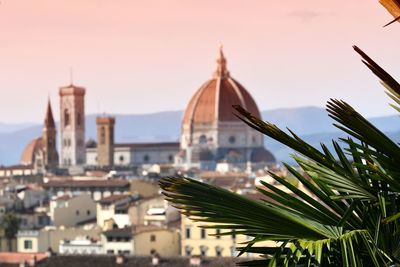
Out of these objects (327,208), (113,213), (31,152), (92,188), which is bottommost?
(113,213)

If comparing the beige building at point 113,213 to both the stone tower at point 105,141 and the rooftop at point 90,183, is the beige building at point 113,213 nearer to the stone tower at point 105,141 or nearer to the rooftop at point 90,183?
the rooftop at point 90,183

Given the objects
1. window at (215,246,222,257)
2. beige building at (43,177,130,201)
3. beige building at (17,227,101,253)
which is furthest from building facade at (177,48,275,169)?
window at (215,246,222,257)

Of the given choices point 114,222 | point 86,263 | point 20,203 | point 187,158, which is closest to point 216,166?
point 187,158

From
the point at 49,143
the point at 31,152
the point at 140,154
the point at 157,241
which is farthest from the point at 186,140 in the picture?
the point at 157,241

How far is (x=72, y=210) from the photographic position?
198ft

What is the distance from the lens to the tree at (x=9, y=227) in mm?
54438

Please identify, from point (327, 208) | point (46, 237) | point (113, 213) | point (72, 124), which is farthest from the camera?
point (72, 124)

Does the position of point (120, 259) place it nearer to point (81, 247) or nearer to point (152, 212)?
point (81, 247)

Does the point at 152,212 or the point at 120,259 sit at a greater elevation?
the point at 152,212

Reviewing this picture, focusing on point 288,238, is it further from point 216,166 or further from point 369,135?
point 216,166

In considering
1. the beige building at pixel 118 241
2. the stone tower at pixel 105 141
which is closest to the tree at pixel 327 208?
the beige building at pixel 118 241

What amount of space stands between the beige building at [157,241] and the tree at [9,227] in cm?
773

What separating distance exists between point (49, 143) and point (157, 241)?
8097 centimetres

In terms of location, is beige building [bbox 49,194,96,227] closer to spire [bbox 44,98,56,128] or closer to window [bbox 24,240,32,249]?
window [bbox 24,240,32,249]
